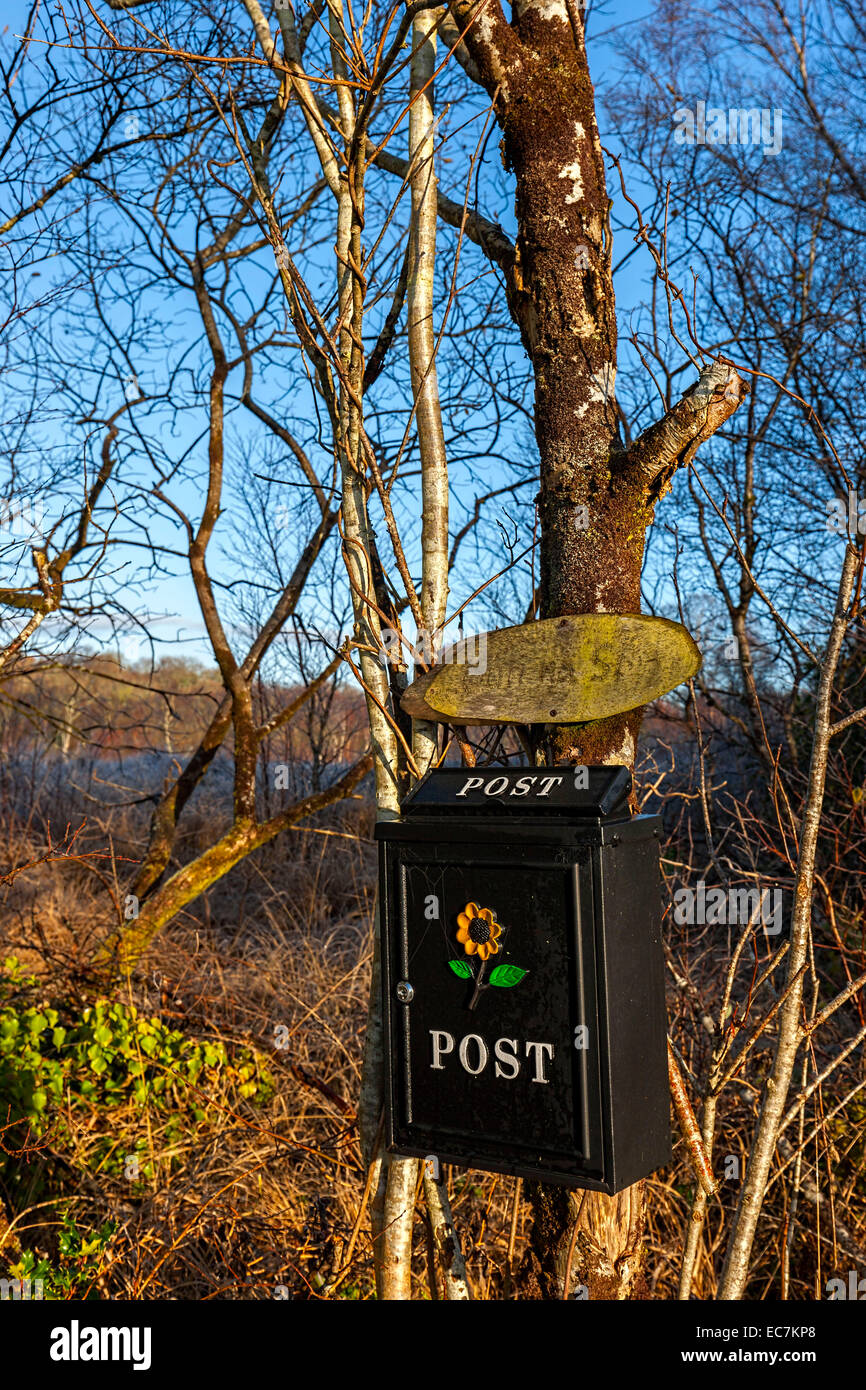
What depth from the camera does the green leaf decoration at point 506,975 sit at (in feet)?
5.90

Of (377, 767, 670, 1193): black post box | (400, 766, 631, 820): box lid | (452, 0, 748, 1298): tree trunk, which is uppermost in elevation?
(452, 0, 748, 1298): tree trunk

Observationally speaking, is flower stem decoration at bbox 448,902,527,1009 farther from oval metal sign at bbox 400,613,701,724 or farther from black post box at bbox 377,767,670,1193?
oval metal sign at bbox 400,613,701,724

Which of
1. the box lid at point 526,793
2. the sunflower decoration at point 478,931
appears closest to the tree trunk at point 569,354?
the box lid at point 526,793

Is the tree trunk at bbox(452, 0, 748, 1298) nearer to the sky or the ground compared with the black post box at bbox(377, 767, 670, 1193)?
nearer to the sky

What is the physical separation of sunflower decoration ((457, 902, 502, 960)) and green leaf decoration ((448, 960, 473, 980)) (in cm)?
3

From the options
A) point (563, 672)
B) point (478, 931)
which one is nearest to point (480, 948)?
point (478, 931)

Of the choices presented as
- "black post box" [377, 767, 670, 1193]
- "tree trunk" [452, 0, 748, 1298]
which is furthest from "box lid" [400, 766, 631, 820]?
"tree trunk" [452, 0, 748, 1298]

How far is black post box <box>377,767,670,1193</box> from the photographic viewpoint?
5.71 ft

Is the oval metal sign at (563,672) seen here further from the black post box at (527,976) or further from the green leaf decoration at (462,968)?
the green leaf decoration at (462,968)

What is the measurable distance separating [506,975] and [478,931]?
0.10m

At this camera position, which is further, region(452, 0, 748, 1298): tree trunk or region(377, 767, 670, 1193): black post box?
region(452, 0, 748, 1298): tree trunk
